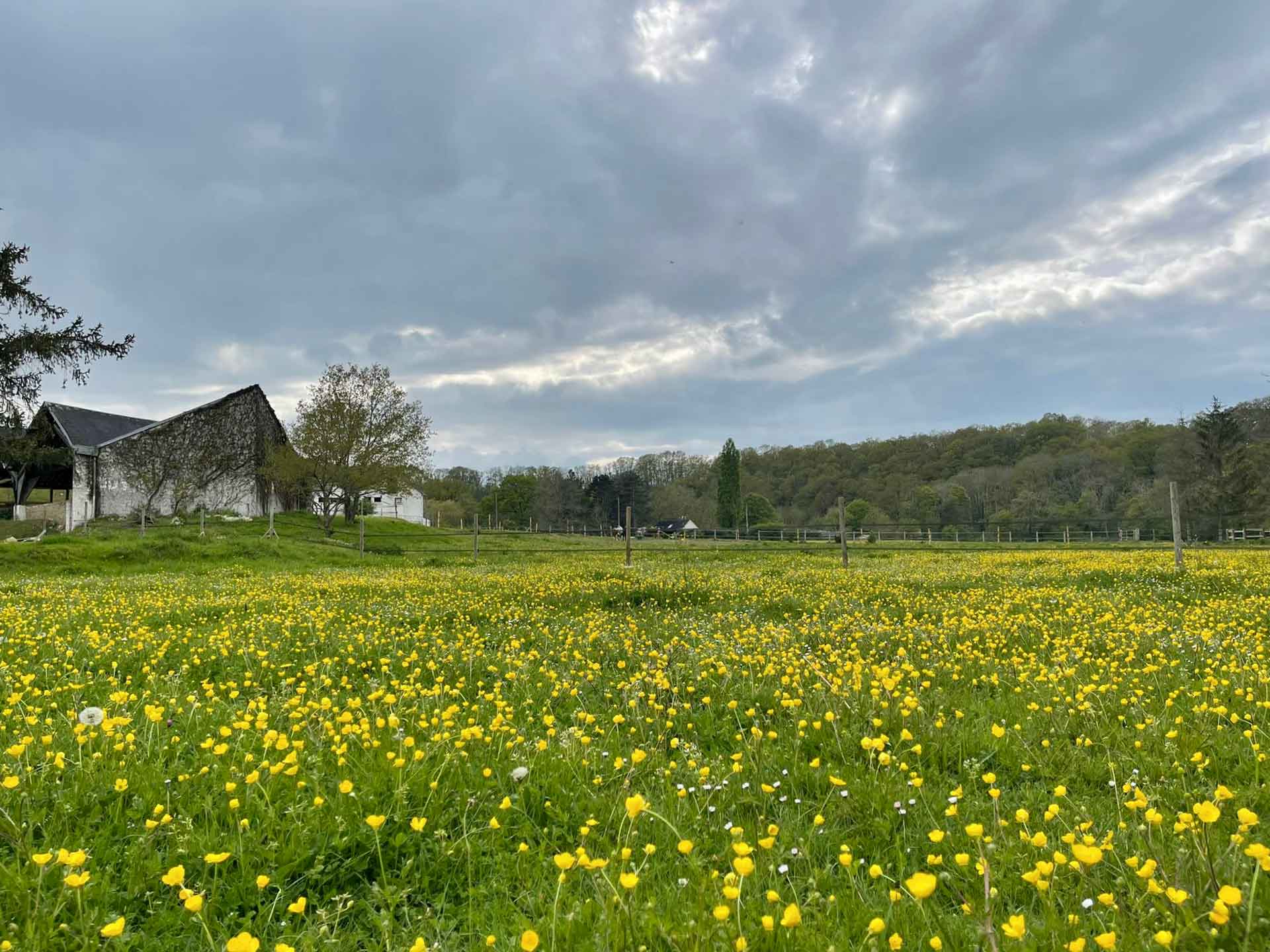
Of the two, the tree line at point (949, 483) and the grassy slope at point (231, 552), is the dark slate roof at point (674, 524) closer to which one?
the tree line at point (949, 483)

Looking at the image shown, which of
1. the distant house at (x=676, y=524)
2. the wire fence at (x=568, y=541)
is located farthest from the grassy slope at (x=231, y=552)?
the distant house at (x=676, y=524)

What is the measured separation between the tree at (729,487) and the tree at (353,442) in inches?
1768

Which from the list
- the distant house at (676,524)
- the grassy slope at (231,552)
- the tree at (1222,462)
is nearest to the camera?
the grassy slope at (231,552)

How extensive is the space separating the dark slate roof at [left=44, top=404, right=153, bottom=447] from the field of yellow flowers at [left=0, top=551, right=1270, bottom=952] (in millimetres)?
40101

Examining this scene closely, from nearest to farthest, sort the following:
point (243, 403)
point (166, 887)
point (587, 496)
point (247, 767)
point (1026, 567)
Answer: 1. point (166, 887)
2. point (247, 767)
3. point (1026, 567)
4. point (243, 403)
5. point (587, 496)

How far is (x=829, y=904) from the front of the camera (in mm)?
2188

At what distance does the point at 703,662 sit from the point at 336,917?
3848 millimetres

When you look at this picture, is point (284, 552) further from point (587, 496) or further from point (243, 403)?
point (587, 496)

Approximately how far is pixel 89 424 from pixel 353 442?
15.9 m

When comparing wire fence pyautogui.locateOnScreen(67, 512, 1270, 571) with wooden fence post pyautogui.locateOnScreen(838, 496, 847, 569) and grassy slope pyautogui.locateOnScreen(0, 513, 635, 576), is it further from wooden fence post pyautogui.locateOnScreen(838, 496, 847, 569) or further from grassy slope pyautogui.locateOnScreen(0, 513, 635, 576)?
grassy slope pyautogui.locateOnScreen(0, 513, 635, 576)

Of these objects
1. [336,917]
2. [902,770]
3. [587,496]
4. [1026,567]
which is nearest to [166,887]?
[336,917]

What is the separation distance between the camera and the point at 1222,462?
49250 mm

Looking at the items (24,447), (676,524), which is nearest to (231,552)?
(24,447)

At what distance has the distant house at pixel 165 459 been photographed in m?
37.1
